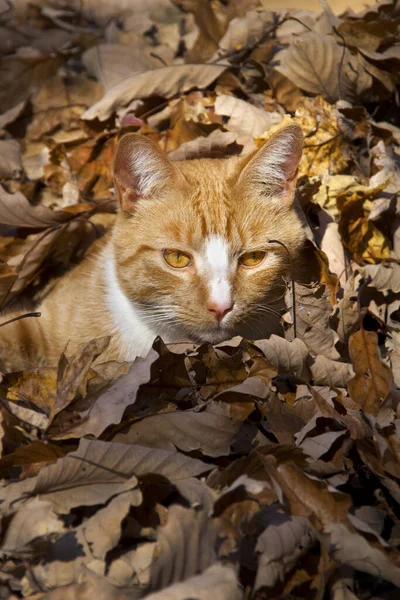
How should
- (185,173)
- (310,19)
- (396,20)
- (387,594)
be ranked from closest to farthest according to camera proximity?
1. (387,594)
2. (185,173)
3. (396,20)
4. (310,19)

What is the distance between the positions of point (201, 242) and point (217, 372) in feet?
2.07

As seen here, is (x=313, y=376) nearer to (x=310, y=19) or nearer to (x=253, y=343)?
(x=253, y=343)

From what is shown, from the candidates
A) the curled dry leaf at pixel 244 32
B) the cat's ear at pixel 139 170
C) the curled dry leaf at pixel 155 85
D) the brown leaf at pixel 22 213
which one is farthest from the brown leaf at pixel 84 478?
the curled dry leaf at pixel 244 32

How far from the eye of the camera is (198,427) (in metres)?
2.28

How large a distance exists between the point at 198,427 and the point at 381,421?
730 mm

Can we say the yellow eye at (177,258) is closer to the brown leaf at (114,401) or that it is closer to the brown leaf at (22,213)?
the brown leaf at (114,401)

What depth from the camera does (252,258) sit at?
2.89m

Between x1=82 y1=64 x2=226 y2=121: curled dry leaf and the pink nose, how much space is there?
6.75ft

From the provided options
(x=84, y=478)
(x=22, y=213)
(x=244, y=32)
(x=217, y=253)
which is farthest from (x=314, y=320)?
(x=244, y=32)

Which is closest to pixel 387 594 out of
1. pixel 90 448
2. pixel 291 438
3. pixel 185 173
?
pixel 291 438

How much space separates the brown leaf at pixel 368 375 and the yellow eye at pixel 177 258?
85 cm

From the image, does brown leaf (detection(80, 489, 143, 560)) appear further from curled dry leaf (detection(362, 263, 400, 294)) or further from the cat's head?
curled dry leaf (detection(362, 263, 400, 294))

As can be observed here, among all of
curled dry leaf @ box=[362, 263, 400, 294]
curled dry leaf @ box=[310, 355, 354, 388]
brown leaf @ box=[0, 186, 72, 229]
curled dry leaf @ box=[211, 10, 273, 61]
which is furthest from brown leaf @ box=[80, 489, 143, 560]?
curled dry leaf @ box=[211, 10, 273, 61]

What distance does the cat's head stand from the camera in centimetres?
276
